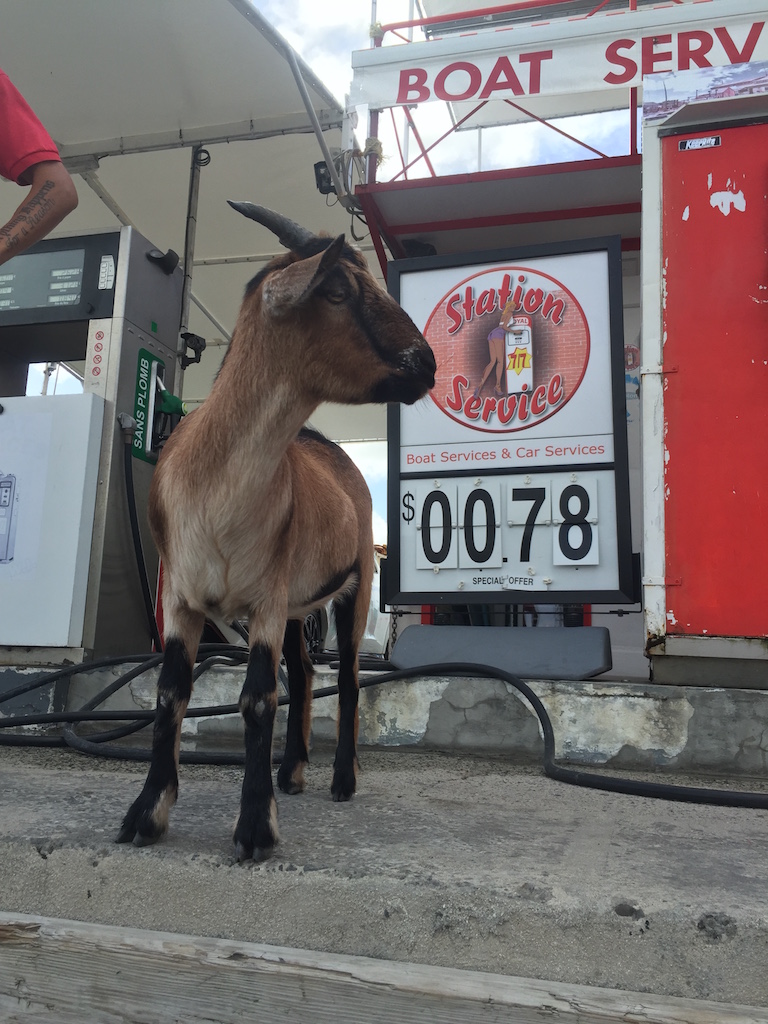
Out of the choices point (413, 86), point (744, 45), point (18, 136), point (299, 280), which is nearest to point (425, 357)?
point (299, 280)

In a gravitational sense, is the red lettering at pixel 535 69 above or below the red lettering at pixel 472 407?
above

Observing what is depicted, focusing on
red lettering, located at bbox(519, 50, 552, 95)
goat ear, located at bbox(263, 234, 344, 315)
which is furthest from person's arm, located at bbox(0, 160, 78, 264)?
red lettering, located at bbox(519, 50, 552, 95)

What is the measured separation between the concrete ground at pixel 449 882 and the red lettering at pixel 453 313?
8.52 ft

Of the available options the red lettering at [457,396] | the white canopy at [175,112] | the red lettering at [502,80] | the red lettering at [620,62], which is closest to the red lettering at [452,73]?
the red lettering at [502,80]

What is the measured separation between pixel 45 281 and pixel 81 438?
1.08 meters

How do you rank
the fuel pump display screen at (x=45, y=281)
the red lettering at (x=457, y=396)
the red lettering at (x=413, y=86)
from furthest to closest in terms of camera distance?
the red lettering at (x=413, y=86) < the fuel pump display screen at (x=45, y=281) < the red lettering at (x=457, y=396)

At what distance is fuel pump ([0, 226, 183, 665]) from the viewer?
3.87m

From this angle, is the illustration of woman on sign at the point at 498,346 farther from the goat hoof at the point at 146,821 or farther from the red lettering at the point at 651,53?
the goat hoof at the point at 146,821

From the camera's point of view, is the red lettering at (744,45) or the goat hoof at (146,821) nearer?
the goat hoof at (146,821)

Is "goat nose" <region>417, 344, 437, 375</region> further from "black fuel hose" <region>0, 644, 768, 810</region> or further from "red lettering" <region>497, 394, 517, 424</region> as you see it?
"red lettering" <region>497, 394, 517, 424</region>

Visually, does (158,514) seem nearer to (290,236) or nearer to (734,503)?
(290,236)

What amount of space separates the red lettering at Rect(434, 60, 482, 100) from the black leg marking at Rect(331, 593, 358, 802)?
12.4 ft

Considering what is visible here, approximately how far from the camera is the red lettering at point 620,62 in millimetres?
4867

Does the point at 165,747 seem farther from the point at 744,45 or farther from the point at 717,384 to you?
the point at 744,45
